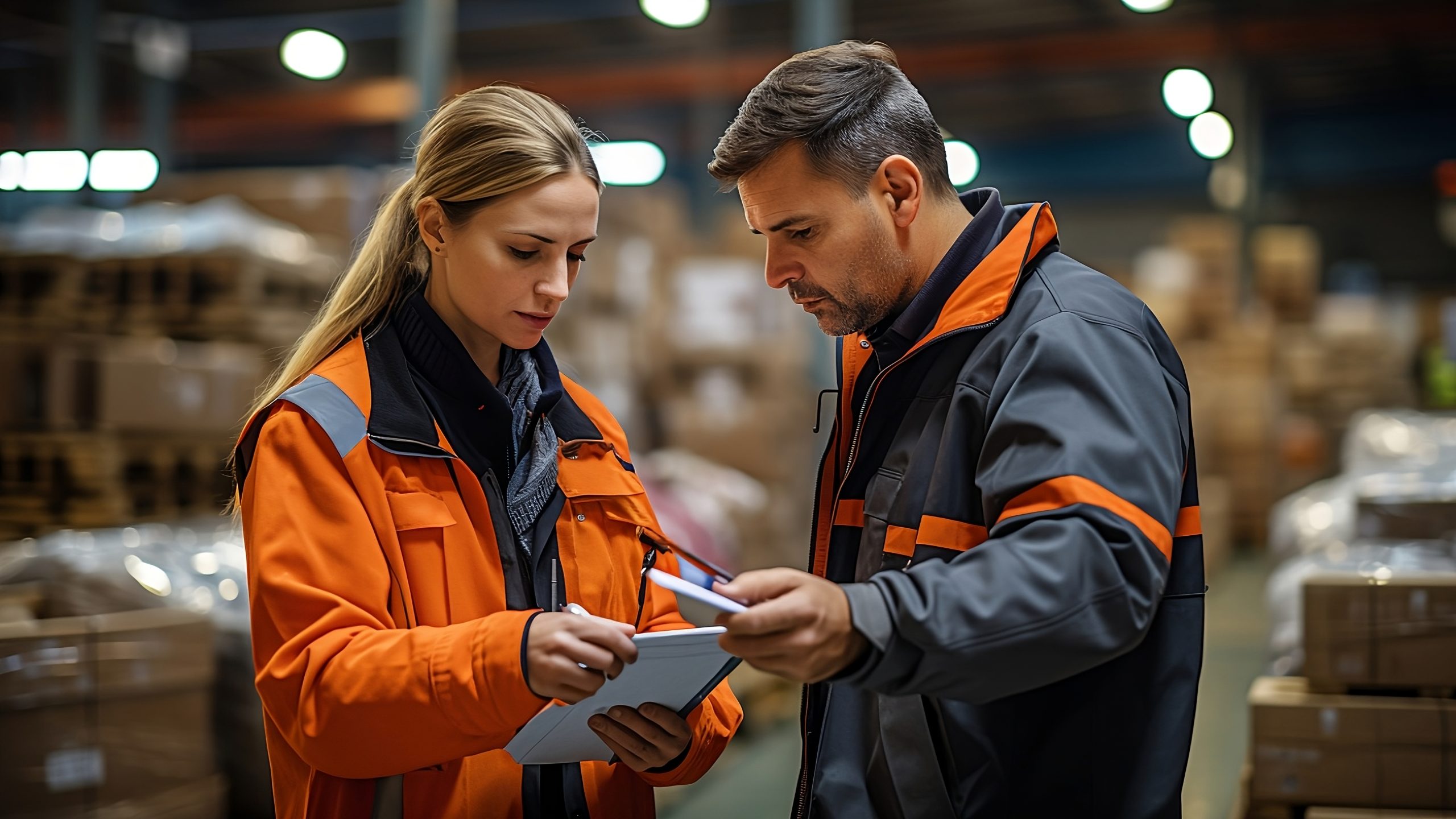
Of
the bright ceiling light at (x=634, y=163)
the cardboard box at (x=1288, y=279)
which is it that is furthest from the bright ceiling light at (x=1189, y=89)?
the bright ceiling light at (x=634, y=163)

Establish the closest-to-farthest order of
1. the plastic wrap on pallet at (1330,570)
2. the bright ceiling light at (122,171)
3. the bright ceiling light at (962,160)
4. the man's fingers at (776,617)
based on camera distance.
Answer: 1. the man's fingers at (776,617)
2. the plastic wrap on pallet at (1330,570)
3. the bright ceiling light at (122,171)
4. the bright ceiling light at (962,160)

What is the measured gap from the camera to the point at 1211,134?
10.4 meters

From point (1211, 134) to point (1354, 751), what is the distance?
8322 mm

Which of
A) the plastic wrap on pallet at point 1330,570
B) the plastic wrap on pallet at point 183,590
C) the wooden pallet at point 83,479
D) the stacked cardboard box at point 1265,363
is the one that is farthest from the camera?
the stacked cardboard box at point 1265,363

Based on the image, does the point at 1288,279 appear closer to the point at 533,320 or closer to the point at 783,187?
the point at 783,187

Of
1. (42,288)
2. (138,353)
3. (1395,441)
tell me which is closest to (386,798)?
(138,353)

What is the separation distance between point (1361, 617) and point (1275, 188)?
53.5 ft

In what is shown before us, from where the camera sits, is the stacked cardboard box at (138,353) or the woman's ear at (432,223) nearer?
the woman's ear at (432,223)

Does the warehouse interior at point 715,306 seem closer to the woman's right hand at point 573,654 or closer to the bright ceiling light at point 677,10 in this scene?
the bright ceiling light at point 677,10

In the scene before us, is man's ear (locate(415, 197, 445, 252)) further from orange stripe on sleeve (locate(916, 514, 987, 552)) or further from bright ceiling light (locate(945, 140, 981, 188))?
bright ceiling light (locate(945, 140, 981, 188))

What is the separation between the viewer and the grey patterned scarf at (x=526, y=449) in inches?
76.4

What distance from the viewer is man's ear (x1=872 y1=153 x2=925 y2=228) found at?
1.83 m

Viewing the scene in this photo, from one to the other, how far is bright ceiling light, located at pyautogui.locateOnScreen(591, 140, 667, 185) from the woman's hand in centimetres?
1234

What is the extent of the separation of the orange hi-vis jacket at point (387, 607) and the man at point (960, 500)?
14.6 inches
